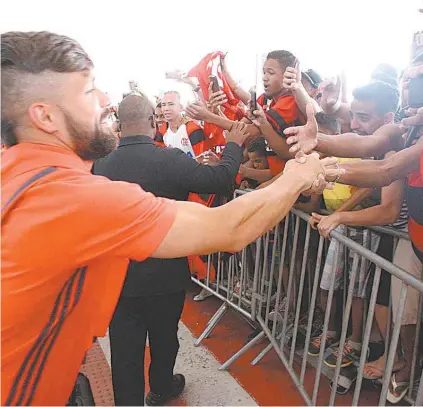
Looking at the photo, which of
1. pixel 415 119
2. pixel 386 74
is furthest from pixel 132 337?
pixel 386 74

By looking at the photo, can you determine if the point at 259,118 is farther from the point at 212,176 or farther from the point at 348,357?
the point at 348,357

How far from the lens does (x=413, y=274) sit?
231cm

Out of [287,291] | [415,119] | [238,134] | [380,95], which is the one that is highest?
[380,95]

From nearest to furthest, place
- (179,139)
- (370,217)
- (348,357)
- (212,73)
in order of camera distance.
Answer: (370,217) → (348,357) → (212,73) → (179,139)

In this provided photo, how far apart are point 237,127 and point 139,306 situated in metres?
1.44

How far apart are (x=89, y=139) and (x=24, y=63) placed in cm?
31

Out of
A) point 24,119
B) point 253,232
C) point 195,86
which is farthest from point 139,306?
point 195,86

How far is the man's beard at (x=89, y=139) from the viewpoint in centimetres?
135

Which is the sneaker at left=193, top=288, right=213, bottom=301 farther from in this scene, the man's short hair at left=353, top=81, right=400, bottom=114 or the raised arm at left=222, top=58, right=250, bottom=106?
the man's short hair at left=353, top=81, right=400, bottom=114

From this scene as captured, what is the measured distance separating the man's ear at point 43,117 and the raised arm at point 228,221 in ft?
1.59

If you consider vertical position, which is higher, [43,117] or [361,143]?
Answer: [43,117]

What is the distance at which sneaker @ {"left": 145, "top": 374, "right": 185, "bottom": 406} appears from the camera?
278cm

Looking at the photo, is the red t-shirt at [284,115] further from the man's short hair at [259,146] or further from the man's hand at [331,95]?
the man's hand at [331,95]

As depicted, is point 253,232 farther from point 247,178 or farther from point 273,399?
point 247,178
